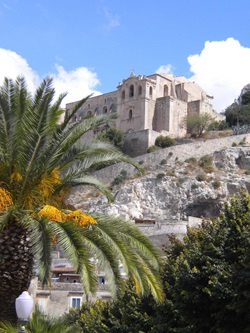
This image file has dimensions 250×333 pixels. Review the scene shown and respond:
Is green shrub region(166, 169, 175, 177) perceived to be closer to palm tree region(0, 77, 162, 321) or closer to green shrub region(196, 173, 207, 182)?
green shrub region(196, 173, 207, 182)

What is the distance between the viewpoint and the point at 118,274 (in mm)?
12062

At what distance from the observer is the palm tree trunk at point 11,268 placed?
11.9 metres

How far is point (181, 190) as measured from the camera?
52719 mm

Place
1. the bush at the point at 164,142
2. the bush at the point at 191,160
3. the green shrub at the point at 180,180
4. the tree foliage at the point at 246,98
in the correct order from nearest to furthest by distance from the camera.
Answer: the green shrub at the point at 180,180 < the bush at the point at 191,160 < the bush at the point at 164,142 < the tree foliage at the point at 246,98

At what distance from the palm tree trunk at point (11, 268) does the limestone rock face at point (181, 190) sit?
3772 cm

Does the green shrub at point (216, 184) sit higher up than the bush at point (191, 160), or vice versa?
the bush at point (191, 160)

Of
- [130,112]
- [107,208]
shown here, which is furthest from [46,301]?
[130,112]

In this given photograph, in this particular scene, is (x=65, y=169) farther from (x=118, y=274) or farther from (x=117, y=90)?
(x=117, y=90)

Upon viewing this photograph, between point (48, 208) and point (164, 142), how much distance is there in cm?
5107

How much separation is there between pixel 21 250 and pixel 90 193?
44.5 metres

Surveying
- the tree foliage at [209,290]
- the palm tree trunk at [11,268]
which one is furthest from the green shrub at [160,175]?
the palm tree trunk at [11,268]

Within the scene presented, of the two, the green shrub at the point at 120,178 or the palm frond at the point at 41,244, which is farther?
the green shrub at the point at 120,178

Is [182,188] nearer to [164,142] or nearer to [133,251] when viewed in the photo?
[164,142]

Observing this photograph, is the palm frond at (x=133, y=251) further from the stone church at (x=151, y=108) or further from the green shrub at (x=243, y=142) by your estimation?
the stone church at (x=151, y=108)
